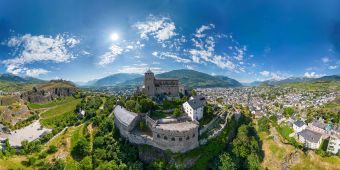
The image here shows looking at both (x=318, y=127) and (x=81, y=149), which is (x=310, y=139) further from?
(x=81, y=149)

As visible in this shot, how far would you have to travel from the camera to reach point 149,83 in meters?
83.8

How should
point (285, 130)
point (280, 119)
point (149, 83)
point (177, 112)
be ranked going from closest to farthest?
point (177, 112)
point (149, 83)
point (285, 130)
point (280, 119)

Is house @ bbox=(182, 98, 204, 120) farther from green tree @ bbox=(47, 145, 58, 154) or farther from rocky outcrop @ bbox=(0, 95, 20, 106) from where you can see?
rocky outcrop @ bbox=(0, 95, 20, 106)

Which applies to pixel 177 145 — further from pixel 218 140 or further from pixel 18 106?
pixel 18 106

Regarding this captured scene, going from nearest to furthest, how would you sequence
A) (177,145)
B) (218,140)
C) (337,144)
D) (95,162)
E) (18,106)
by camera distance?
(177,145), (95,162), (218,140), (337,144), (18,106)

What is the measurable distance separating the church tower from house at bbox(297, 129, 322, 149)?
56228 mm

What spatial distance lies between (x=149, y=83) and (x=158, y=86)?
3.78m

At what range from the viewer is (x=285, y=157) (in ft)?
258

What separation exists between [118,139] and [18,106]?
92308mm

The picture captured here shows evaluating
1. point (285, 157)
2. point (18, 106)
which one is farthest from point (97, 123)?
point (18, 106)

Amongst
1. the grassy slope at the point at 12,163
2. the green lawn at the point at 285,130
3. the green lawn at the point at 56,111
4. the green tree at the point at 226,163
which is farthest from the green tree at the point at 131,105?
the green lawn at the point at 285,130

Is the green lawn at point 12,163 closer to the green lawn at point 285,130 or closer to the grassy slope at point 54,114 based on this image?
the grassy slope at point 54,114

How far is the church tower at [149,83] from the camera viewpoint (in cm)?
8344

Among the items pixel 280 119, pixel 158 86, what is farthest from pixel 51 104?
pixel 280 119
